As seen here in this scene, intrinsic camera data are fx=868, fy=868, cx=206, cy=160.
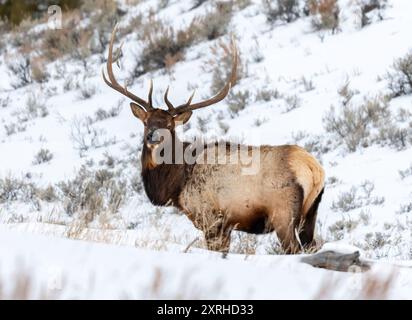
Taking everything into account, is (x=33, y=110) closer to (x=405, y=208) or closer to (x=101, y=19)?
(x=101, y=19)

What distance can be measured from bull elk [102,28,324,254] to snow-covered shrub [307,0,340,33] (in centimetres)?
607

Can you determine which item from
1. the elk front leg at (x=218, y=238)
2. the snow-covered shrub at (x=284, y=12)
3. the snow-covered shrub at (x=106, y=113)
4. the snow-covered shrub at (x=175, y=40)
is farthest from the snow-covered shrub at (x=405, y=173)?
the snow-covered shrub at (x=175, y=40)

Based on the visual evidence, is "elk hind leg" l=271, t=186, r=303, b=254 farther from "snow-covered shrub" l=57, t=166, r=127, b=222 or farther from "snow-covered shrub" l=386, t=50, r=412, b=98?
"snow-covered shrub" l=386, t=50, r=412, b=98

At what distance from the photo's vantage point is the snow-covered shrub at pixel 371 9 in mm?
12797

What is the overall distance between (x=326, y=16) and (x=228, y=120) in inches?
103

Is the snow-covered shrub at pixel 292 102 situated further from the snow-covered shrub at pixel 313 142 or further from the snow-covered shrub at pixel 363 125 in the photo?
the snow-covered shrub at pixel 313 142

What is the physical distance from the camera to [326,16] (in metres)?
13.1

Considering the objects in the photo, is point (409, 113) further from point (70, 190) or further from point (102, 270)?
point (102, 270)

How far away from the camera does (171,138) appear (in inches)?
299

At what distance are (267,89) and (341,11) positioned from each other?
226cm

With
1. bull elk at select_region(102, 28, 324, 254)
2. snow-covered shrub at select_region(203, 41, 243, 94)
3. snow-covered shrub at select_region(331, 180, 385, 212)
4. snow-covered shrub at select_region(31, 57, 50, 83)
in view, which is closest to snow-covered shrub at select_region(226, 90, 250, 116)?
snow-covered shrub at select_region(203, 41, 243, 94)

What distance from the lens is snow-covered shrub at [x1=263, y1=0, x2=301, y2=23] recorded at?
14.0m
